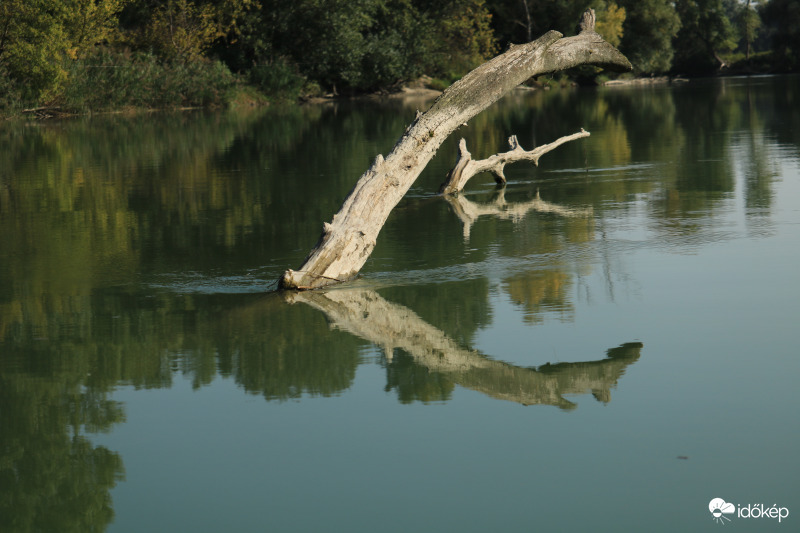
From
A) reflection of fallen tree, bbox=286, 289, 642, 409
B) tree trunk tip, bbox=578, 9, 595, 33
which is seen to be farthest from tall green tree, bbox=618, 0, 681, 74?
reflection of fallen tree, bbox=286, 289, 642, 409

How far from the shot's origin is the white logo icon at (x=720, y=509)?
409cm

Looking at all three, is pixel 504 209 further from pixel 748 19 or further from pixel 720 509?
pixel 748 19

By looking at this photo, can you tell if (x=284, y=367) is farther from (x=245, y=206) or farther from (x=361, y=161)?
(x=361, y=161)

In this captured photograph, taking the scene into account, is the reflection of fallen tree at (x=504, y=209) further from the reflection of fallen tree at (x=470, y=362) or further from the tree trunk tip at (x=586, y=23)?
the reflection of fallen tree at (x=470, y=362)

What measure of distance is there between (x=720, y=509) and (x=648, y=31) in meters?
76.4

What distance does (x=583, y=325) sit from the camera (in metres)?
7.08

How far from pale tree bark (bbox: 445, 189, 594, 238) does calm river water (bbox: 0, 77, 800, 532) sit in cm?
7

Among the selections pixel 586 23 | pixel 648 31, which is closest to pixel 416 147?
pixel 586 23

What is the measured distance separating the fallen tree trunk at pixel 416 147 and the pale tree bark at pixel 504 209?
6.24ft

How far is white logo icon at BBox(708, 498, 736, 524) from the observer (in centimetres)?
409

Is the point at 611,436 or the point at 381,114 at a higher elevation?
the point at 381,114

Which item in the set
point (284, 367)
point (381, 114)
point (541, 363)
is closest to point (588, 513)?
point (541, 363)

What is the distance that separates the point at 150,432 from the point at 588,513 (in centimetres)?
Answer: 229

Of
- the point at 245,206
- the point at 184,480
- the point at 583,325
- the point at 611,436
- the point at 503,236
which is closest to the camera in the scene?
the point at 184,480
